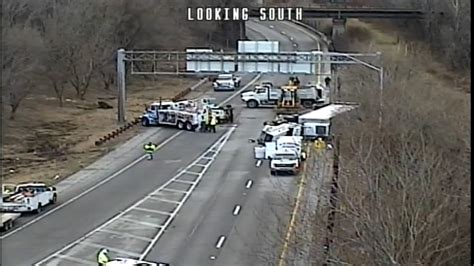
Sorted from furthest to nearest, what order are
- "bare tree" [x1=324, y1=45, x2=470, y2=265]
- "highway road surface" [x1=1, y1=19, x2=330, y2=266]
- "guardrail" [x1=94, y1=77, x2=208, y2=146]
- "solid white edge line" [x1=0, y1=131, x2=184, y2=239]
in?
"guardrail" [x1=94, y1=77, x2=208, y2=146], "solid white edge line" [x1=0, y1=131, x2=184, y2=239], "highway road surface" [x1=1, y1=19, x2=330, y2=266], "bare tree" [x1=324, y1=45, x2=470, y2=265]

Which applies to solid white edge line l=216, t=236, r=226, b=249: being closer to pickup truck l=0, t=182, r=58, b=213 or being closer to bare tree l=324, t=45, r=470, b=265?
bare tree l=324, t=45, r=470, b=265

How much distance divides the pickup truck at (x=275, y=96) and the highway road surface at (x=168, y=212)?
1425 cm

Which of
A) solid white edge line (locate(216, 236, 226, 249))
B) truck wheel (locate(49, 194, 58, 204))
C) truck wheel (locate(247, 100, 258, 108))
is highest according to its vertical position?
truck wheel (locate(247, 100, 258, 108))

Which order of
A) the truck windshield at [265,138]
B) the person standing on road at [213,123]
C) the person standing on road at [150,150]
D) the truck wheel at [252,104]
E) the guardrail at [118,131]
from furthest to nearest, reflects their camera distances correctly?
the truck wheel at [252,104], the person standing on road at [213,123], the guardrail at [118,131], the truck windshield at [265,138], the person standing on road at [150,150]

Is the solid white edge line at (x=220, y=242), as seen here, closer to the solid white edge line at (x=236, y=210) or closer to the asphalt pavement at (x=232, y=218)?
the asphalt pavement at (x=232, y=218)

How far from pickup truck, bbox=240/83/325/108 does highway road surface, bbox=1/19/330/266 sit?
14.3m

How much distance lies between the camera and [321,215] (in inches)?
1020

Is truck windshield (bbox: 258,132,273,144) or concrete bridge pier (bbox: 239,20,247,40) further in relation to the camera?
concrete bridge pier (bbox: 239,20,247,40)

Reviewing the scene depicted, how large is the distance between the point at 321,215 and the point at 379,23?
249ft

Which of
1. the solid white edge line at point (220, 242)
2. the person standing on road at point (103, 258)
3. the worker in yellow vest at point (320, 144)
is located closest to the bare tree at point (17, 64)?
the worker in yellow vest at point (320, 144)

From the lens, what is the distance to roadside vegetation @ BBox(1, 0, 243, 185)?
49513mm

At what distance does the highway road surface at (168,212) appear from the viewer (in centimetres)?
3059

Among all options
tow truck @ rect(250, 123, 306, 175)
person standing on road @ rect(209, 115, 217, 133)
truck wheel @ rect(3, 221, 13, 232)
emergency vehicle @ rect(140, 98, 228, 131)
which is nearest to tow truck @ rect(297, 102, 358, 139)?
tow truck @ rect(250, 123, 306, 175)

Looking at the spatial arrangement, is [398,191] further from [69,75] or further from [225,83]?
[225,83]
